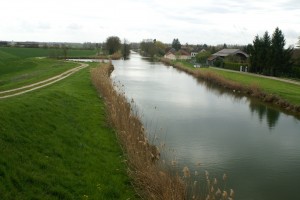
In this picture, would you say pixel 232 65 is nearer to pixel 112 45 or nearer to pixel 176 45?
pixel 112 45

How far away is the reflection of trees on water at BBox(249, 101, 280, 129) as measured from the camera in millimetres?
19578

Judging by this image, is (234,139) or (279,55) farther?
(279,55)

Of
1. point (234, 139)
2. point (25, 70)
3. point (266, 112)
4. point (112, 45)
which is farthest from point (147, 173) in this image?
point (112, 45)

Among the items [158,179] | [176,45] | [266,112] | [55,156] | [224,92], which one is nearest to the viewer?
[158,179]

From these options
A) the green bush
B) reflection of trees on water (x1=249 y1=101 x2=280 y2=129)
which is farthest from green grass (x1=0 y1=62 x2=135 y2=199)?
the green bush

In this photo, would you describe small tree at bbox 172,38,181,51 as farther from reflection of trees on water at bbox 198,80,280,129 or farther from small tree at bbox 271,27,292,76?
reflection of trees on water at bbox 198,80,280,129

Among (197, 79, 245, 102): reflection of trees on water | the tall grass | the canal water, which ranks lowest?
the canal water

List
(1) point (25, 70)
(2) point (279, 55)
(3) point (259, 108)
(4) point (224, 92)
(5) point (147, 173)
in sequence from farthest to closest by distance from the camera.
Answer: (2) point (279, 55) < (1) point (25, 70) < (4) point (224, 92) < (3) point (259, 108) < (5) point (147, 173)

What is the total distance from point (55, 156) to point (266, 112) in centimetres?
1638

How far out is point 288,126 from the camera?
18.3 metres

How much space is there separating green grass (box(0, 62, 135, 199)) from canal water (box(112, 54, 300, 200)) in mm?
2585

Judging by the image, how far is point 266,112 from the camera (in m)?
22.2

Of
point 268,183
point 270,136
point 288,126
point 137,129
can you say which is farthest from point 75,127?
point 288,126

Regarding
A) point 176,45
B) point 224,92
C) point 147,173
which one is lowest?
point 224,92
